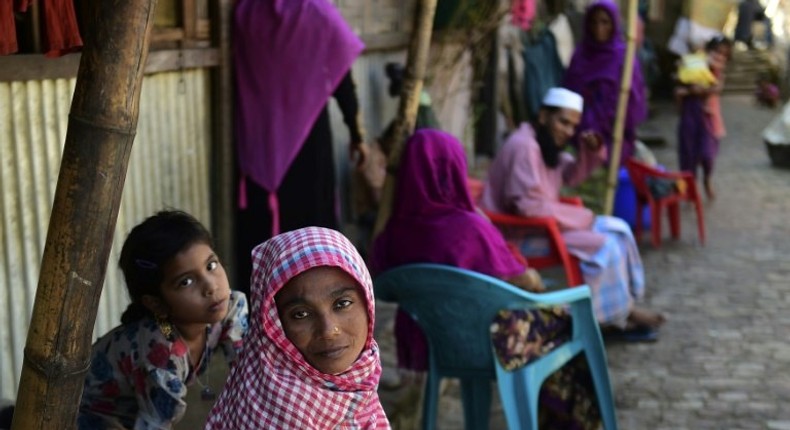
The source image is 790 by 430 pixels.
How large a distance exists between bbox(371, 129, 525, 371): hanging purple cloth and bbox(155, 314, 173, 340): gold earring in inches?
54.0

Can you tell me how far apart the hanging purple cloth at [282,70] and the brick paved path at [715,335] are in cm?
113

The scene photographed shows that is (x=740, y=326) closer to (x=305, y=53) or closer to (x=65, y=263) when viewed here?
(x=305, y=53)

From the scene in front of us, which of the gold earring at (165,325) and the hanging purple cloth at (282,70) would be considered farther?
the hanging purple cloth at (282,70)

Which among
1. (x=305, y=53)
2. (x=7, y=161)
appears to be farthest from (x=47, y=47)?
(x=305, y=53)

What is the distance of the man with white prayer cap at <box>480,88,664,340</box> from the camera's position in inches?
195

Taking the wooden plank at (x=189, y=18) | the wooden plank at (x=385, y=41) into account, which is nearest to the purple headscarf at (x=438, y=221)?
the wooden plank at (x=189, y=18)

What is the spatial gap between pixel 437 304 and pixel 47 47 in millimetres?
1560

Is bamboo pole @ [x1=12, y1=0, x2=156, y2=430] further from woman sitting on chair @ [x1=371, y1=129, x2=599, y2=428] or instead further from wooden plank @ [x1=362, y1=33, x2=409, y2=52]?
wooden plank @ [x1=362, y1=33, x2=409, y2=52]

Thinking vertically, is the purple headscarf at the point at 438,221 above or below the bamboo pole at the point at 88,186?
below

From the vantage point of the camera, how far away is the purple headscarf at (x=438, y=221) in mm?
3729

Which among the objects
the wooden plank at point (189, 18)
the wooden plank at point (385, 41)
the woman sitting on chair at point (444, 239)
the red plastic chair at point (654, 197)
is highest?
the wooden plank at point (189, 18)

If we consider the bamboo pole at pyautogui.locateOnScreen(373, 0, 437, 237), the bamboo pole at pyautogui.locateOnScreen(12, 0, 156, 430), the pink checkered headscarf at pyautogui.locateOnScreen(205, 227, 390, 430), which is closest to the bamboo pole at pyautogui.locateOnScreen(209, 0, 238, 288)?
the bamboo pole at pyautogui.locateOnScreen(373, 0, 437, 237)

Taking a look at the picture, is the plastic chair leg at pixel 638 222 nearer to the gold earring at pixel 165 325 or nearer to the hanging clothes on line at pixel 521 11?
the hanging clothes on line at pixel 521 11

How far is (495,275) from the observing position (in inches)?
148
